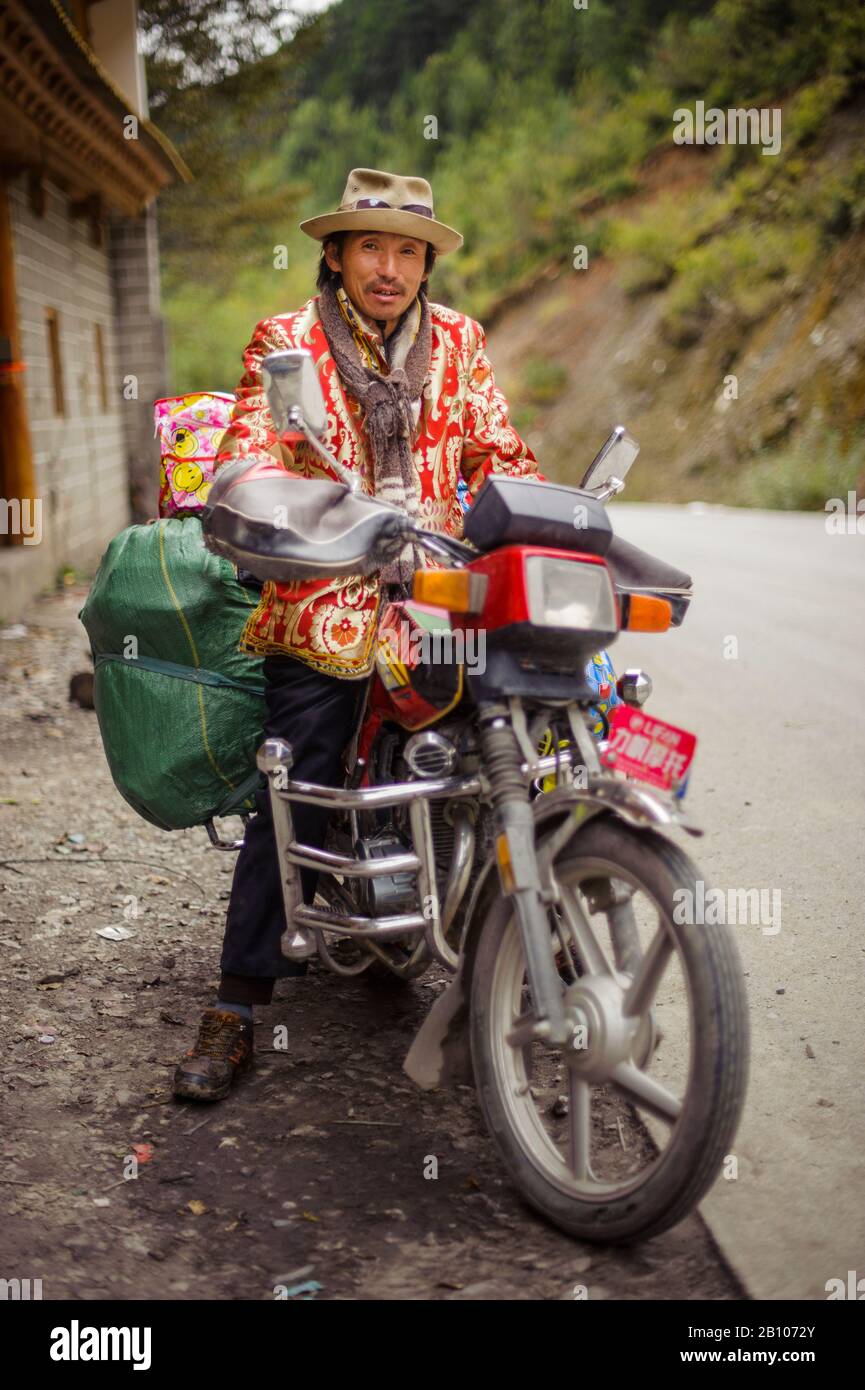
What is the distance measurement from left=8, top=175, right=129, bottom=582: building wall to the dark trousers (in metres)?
8.72

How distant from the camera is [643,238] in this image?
31.4m

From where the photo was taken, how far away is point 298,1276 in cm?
239

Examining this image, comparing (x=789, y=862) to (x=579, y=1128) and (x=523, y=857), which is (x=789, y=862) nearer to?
(x=579, y=1128)

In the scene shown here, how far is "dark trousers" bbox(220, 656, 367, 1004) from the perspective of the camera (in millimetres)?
2963

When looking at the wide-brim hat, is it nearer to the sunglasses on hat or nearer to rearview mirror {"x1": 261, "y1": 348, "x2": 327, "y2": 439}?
the sunglasses on hat

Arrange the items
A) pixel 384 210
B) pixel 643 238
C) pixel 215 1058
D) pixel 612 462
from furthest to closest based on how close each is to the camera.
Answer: pixel 643 238, pixel 215 1058, pixel 384 210, pixel 612 462

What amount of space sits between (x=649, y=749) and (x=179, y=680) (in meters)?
1.39

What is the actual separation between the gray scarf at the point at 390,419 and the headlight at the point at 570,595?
0.64 meters

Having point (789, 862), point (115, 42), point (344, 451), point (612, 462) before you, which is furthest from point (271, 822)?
point (115, 42)

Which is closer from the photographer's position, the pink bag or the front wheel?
the front wheel

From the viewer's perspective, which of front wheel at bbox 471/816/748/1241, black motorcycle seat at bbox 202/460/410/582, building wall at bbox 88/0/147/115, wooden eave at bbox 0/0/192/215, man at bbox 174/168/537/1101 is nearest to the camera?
front wheel at bbox 471/816/748/1241

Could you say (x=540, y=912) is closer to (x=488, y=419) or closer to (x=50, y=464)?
(x=488, y=419)

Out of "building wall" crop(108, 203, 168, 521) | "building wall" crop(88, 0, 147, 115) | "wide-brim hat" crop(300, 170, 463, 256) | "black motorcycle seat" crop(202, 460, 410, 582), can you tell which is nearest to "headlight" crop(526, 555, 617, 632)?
"black motorcycle seat" crop(202, 460, 410, 582)

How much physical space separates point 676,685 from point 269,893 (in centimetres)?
453
